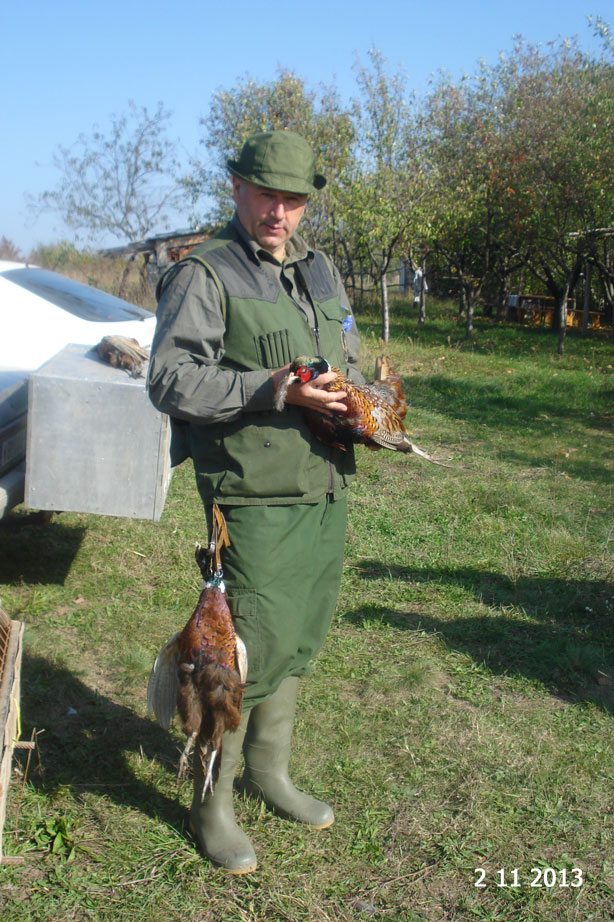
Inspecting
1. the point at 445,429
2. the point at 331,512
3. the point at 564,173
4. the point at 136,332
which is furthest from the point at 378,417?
the point at 564,173

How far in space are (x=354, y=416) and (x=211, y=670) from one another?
93 cm

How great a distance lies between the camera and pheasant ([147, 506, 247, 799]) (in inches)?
91.9

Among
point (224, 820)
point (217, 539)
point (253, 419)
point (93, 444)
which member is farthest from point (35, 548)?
point (253, 419)

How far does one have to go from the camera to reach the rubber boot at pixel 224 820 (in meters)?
2.51

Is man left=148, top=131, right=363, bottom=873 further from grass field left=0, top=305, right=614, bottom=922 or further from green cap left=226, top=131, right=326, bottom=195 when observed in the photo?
grass field left=0, top=305, right=614, bottom=922

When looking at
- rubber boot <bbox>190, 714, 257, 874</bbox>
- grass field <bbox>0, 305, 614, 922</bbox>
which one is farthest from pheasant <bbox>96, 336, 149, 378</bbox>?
rubber boot <bbox>190, 714, 257, 874</bbox>

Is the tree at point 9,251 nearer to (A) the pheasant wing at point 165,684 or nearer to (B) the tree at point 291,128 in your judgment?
(B) the tree at point 291,128

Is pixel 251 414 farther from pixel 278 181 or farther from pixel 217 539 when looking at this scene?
pixel 278 181

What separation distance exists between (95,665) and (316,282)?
232cm

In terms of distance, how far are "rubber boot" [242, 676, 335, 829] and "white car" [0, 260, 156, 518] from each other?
72.2 inches

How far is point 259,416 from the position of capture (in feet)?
7.78

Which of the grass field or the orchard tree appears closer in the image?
the grass field

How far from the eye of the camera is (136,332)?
5.76 meters

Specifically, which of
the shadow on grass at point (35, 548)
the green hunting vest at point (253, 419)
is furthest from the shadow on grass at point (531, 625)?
the green hunting vest at point (253, 419)
